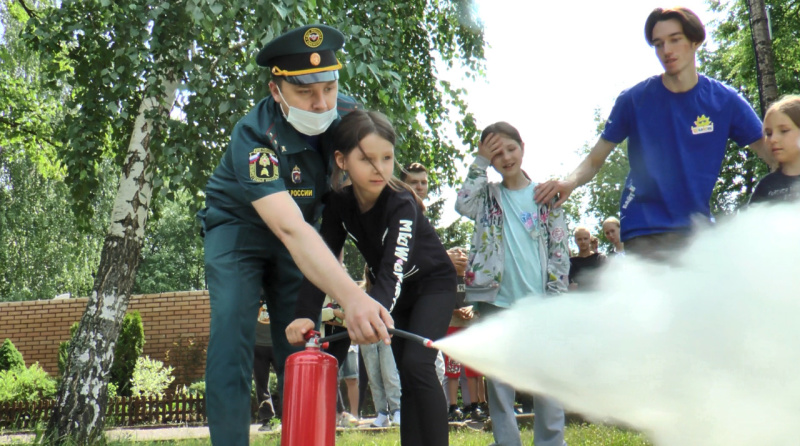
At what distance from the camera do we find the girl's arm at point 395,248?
3.05m

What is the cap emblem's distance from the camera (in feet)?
10.4

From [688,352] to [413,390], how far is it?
115 cm

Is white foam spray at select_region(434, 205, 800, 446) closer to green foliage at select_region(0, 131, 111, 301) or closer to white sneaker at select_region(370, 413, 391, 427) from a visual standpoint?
white sneaker at select_region(370, 413, 391, 427)

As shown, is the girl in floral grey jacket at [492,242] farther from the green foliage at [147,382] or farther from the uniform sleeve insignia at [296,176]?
the green foliage at [147,382]

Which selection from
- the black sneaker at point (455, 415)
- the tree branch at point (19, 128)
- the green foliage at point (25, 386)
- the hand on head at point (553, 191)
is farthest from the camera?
the green foliage at point (25, 386)

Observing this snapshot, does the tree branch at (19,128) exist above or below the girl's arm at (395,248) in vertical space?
above

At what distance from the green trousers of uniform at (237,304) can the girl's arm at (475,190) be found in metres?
1.65

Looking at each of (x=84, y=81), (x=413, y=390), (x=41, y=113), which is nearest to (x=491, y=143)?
(x=413, y=390)

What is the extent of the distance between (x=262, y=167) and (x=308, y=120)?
13.6 inches

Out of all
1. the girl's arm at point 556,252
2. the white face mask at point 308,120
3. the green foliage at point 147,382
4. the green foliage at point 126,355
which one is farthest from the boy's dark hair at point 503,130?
the green foliage at point 126,355

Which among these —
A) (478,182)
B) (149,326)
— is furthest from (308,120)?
(149,326)

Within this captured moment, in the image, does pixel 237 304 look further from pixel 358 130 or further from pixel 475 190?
pixel 475 190

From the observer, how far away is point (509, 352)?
2.83 meters

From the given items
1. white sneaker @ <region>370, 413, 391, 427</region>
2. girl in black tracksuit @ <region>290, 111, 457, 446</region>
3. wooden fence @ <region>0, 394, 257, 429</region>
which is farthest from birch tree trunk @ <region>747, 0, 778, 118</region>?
wooden fence @ <region>0, 394, 257, 429</region>
